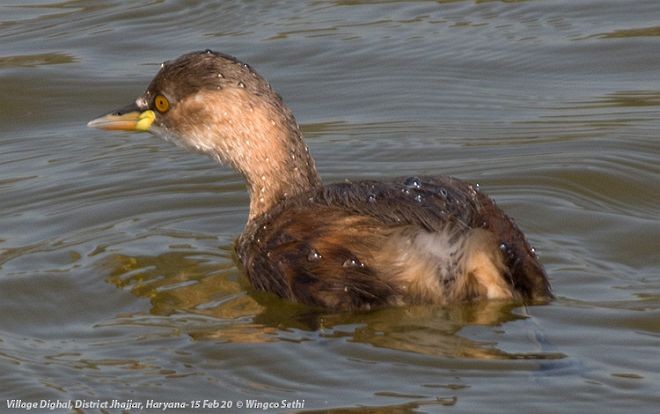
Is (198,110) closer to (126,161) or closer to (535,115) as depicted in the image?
(126,161)

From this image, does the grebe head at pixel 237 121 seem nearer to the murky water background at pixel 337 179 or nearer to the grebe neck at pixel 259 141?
the grebe neck at pixel 259 141

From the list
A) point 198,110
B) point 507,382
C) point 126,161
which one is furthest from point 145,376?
point 126,161

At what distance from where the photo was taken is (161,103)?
26.3ft

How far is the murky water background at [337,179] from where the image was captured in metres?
6.16

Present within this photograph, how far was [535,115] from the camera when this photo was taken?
9.56 meters

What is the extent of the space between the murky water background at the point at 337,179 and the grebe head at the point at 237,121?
0.44 m

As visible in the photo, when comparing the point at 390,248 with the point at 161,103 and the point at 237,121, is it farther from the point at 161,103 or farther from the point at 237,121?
the point at 161,103

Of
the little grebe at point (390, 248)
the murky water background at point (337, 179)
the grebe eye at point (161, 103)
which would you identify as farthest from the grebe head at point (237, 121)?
the murky water background at point (337, 179)

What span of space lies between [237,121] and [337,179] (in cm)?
122

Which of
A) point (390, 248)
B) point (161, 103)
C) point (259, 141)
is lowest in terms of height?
point (390, 248)

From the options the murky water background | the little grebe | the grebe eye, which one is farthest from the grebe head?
the murky water background

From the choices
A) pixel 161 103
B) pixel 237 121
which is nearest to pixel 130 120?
pixel 161 103

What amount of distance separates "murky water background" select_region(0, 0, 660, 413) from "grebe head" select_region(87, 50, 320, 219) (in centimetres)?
44

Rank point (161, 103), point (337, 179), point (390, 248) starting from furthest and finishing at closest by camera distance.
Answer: point (337, 179)
point (161, 103)
point (390, 248)
